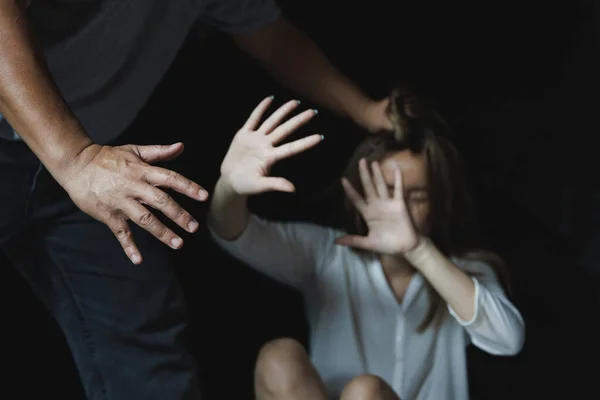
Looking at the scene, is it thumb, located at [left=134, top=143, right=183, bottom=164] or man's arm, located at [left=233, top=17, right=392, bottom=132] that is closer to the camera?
thumb, located at [left=134, top=143, right=183, bottom=164]

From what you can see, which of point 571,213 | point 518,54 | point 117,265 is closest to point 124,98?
point 117,265

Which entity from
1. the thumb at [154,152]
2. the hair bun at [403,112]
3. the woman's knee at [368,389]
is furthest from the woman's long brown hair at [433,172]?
the thumb at [154,152]

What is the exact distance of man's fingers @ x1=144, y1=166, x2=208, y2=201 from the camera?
532 millimetres

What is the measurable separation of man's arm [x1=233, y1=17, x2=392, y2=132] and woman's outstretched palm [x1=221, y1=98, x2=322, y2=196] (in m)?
0.17

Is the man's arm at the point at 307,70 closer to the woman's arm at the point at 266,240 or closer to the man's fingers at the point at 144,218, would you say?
the woman's arm at the point at 266,240

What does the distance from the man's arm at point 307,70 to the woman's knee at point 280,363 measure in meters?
0.24

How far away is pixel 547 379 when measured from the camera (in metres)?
1.01

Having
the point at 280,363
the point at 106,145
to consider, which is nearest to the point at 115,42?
the point at 106,145

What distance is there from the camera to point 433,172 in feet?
2.79

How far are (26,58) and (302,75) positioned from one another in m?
0.36

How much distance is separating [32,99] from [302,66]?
359mm

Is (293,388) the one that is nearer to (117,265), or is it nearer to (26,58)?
(117,265)

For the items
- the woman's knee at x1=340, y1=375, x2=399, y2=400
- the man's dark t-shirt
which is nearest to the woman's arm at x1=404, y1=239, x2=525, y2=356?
the woman's knee at x1=340, y1=375, x2=399, y2=400

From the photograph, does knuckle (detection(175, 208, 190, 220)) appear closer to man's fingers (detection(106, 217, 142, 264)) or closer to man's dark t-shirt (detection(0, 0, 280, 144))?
man's fingers (detection(106, 217, 142, 264))
